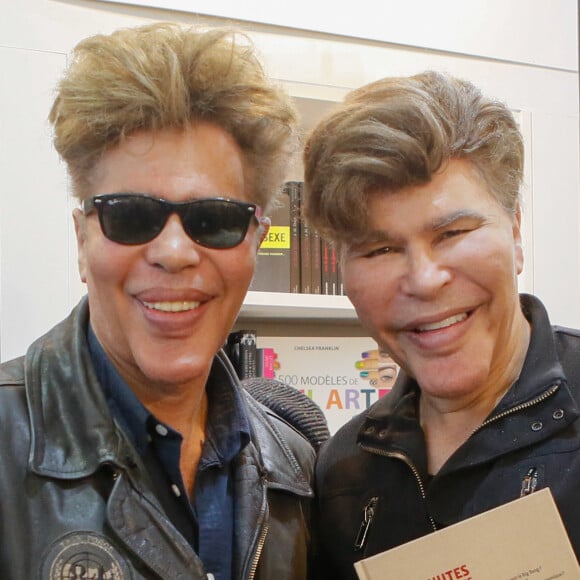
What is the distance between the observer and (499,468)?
130cm

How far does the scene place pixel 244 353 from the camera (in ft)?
7.93

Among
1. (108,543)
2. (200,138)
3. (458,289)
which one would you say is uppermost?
(200,138)

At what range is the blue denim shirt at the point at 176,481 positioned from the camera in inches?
50.5

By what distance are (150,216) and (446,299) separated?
1.54ft

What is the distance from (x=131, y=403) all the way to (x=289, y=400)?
612 mm

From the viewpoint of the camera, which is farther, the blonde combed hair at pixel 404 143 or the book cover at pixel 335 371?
the book cover at pixel 335 371

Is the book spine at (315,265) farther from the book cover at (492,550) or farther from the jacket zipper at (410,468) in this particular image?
the book cover at (492,550)

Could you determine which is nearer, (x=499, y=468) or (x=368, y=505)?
(x=499, y=468)

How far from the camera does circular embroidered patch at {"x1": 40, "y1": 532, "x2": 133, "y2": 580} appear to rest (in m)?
1.14

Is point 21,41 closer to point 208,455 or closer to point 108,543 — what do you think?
point 208,455

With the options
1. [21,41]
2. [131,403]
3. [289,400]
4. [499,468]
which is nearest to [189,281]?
[131,403]

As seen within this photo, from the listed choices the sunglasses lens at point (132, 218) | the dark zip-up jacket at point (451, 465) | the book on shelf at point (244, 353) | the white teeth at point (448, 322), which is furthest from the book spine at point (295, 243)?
the sunglasses lens at point (132, 218)

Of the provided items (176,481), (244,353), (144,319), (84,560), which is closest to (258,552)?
(176,481)

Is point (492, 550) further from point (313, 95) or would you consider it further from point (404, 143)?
point (313, 95)
